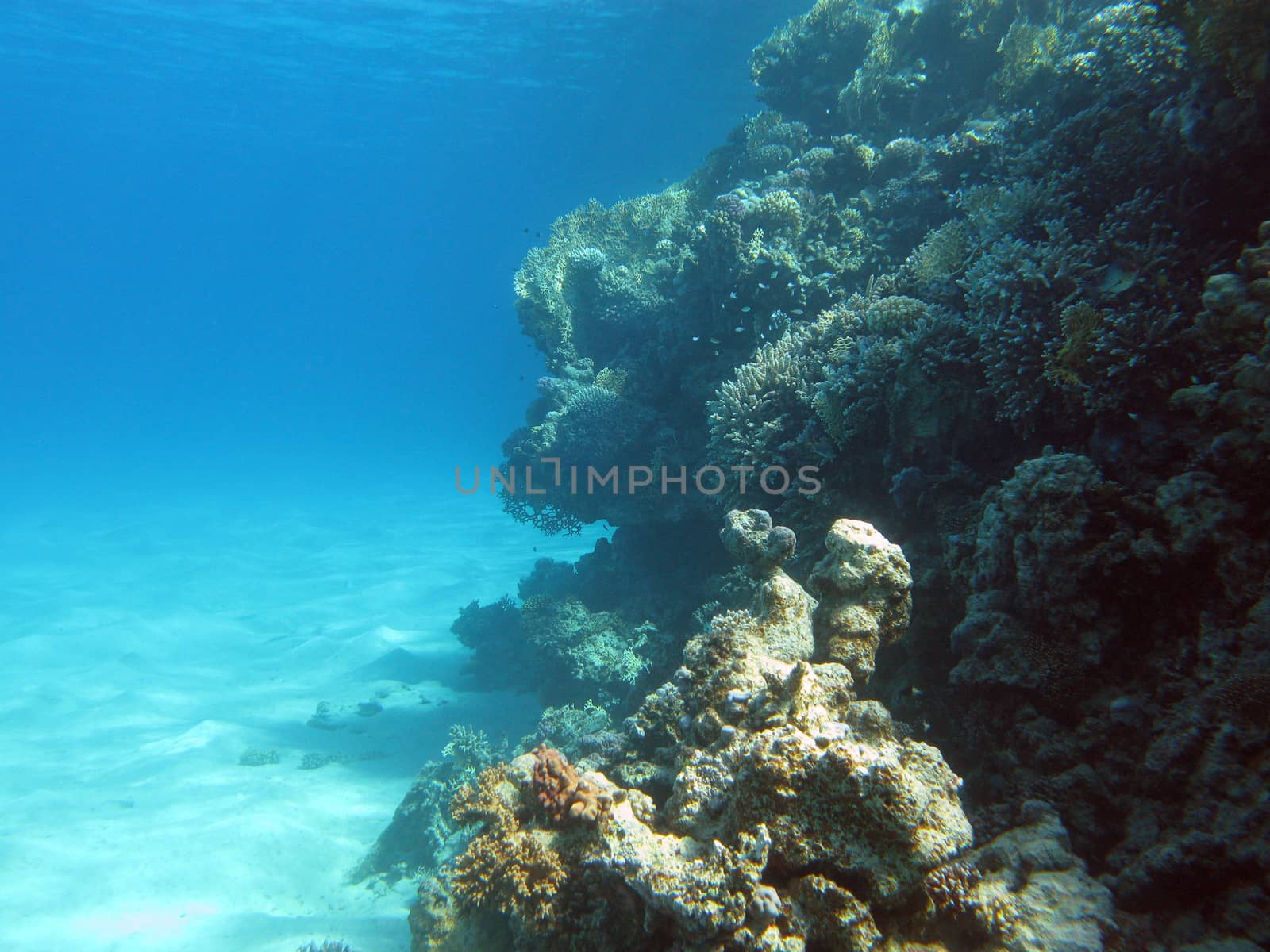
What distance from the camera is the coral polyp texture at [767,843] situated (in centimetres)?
220

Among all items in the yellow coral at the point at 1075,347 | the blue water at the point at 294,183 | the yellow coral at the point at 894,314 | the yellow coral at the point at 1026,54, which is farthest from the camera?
the blue water at the point at 294,183

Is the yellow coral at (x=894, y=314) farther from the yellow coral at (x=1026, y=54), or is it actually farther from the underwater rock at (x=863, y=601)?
the yellow coral at (x=1026, y=54)

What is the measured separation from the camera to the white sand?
758cm

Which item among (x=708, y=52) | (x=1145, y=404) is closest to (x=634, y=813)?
(x=1145, y=404)

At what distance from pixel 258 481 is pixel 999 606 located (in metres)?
58.2

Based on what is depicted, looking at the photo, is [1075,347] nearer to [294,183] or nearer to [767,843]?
[767,843]

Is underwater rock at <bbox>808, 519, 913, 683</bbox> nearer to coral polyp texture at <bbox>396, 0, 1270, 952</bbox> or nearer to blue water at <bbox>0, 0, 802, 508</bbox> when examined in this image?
coral polyp texture at <bbox>396, 0, 1270, 952</bbox>

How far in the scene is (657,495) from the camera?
391 inches

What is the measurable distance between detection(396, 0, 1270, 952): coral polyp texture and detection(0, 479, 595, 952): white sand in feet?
6.46

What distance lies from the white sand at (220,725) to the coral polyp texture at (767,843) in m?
5.87

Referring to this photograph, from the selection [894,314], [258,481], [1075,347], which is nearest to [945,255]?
[894,314]

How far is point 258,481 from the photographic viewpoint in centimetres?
5016

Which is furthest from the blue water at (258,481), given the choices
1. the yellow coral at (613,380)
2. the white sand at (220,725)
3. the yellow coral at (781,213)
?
the yellow coral at (781,213)

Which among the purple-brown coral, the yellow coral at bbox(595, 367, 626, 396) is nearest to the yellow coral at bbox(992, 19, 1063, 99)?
the yellow coral at bbox(595, 367, 626, 396)
